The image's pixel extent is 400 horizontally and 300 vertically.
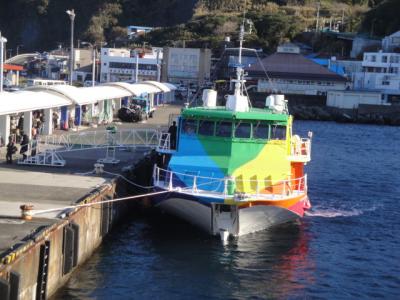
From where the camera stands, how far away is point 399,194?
1464 inches

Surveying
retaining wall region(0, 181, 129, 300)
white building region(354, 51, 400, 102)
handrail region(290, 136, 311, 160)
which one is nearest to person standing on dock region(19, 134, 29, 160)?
retaining wall region(0, 181, 129, 300)

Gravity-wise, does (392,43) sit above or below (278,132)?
above

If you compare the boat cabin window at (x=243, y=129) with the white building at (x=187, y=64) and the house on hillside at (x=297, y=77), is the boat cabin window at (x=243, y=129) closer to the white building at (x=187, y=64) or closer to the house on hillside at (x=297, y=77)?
the house on hillside at (x=297, y=77)

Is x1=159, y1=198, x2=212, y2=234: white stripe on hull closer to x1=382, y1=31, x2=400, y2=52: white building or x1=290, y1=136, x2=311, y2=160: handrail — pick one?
x1=290, y1=136, x2=311, y2=160: handrail

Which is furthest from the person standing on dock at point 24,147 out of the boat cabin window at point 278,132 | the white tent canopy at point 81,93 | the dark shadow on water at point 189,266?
the boat cabin window at point 278,132

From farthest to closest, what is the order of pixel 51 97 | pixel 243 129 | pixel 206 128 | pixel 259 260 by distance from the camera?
1. pixel 51 97
2. pixel 206 128
3. pixel 243 129
4. pixel 259 260

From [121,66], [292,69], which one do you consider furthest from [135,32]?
[292,69]

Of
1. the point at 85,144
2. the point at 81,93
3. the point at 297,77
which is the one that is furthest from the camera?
the point at 297,77

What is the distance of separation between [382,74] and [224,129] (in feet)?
298

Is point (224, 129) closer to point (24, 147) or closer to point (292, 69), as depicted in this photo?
point (24, 147)

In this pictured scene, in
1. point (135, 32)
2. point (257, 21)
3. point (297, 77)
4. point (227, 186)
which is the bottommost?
point (227, 186)

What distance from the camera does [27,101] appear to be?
34.2m

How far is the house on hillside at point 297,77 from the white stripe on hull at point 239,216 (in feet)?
279

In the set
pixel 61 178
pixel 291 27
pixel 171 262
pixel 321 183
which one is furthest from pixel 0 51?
pixel 291 27
